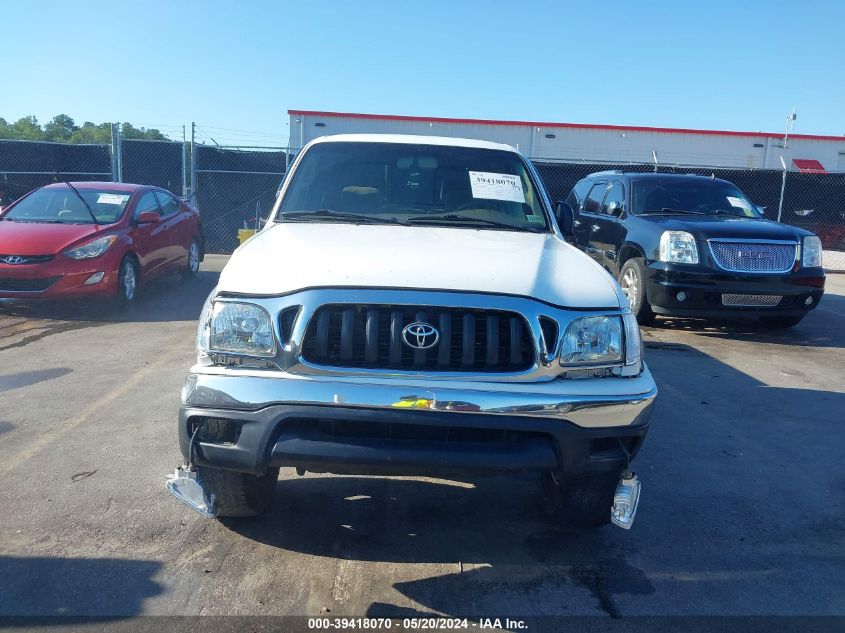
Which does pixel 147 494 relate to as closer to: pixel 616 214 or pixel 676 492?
pixel 676 492

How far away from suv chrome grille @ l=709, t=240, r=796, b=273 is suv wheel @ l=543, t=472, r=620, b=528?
5152 millimetres

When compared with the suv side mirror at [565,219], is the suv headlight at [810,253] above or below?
below

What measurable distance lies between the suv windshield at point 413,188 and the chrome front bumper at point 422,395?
4.89ft

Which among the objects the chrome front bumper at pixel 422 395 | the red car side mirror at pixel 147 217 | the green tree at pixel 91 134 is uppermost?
the green tree at pixel 91 134

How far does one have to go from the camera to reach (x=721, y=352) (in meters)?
7.42

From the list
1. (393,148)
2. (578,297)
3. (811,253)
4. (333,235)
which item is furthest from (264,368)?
(811,253)

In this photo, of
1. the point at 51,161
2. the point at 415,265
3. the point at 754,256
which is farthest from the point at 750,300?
the point at 51,161

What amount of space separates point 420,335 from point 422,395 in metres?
0.24

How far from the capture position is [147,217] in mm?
9180

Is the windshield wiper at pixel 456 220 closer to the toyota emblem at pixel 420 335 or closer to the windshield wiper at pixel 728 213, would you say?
the toyota emblem at pixel 420 335

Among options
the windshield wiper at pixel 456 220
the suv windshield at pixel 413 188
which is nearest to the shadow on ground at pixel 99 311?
the suv windshield at pixel 413 188

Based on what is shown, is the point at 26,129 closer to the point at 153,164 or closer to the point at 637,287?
the point at 153,164

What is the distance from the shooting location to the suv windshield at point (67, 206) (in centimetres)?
893

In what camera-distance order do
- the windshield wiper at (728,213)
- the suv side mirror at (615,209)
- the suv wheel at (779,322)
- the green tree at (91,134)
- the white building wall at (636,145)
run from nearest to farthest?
1. the suv wheel at (779,322)
2. the windshield wiper at (728,213)
3. the suv side mirror at (615,209)
4. the white building wall at (636,145)
5. the green tree at (91,134)
